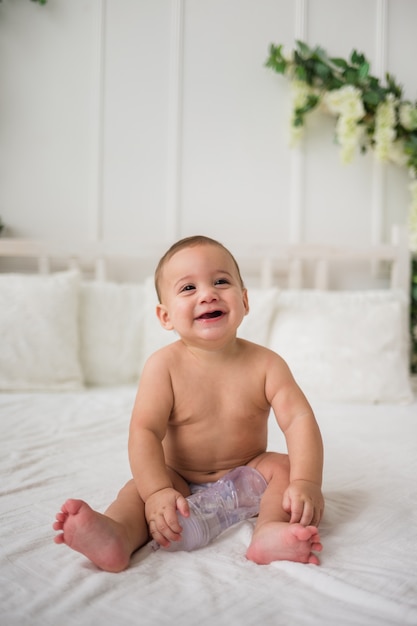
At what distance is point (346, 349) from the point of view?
185cm

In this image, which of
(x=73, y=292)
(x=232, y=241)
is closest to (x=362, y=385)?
(x=232, y=241)

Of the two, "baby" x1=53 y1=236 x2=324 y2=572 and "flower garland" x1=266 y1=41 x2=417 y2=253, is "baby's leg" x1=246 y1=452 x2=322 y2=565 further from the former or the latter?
"flower garland" x1=266 y1=41 x2=417 y2=253

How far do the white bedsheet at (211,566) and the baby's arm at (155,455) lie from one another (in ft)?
0.15

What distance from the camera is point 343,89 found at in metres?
2.24

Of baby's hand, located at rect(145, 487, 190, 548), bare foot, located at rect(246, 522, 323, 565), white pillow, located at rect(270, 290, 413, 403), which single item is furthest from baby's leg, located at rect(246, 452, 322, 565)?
white pillow, located at rect(270, 290, 413, 403)

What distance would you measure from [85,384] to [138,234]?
0.73 meters

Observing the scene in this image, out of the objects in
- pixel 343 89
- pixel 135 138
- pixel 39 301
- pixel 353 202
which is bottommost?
pixel 39 301

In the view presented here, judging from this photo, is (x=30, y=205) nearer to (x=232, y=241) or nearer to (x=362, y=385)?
(x=232, y=241)

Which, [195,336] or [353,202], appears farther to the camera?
[353,202]

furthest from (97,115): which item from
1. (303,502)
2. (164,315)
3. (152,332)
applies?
(303,502)

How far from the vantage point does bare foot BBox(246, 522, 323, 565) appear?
0.67m

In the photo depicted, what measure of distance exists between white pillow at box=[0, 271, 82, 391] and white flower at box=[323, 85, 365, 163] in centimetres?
129

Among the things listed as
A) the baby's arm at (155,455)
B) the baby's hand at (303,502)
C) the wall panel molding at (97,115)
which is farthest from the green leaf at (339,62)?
the baby's hand at (303,502)

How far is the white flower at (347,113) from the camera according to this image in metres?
2.23
